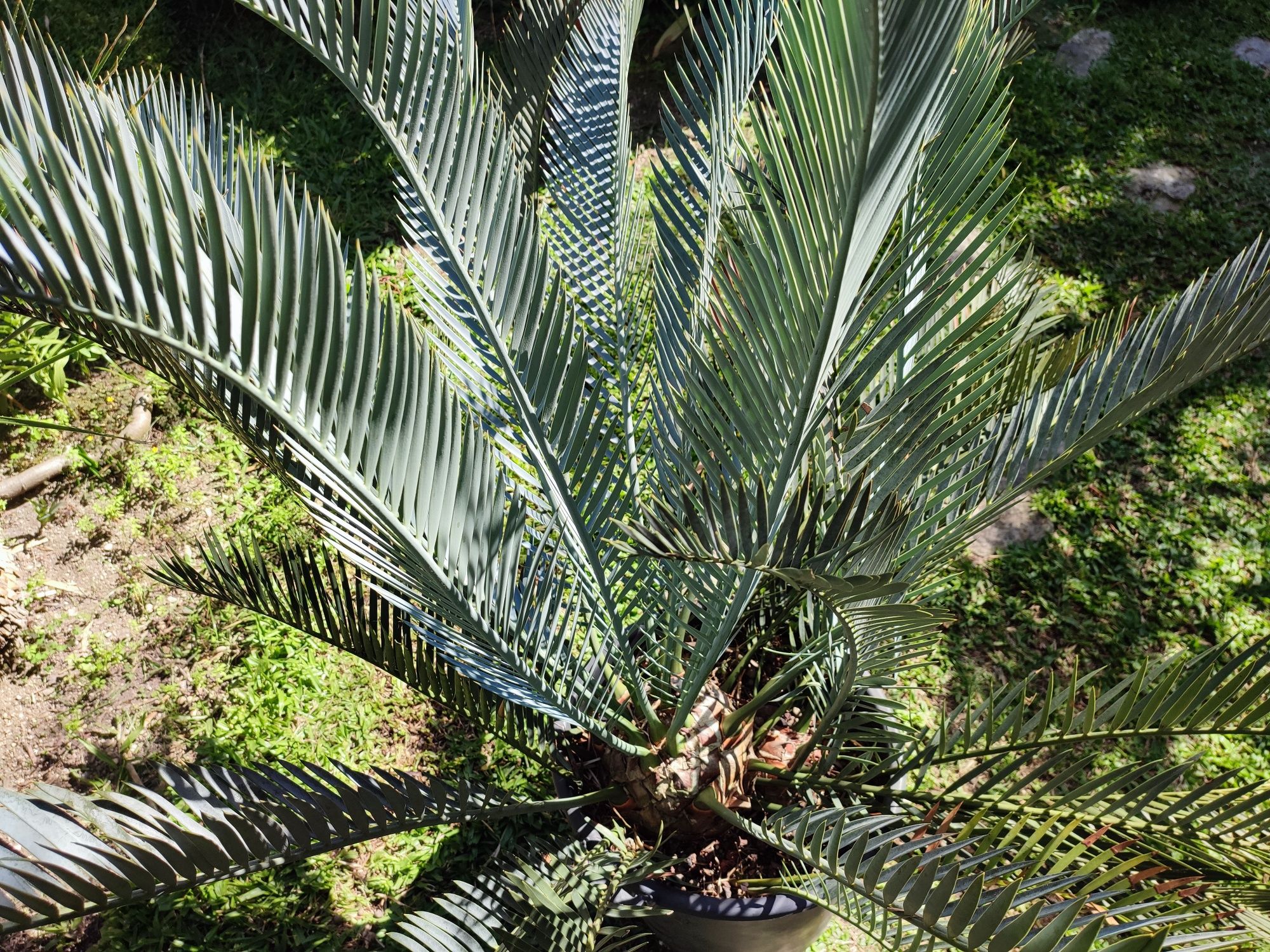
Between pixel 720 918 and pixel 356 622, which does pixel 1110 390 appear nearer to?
pixel 720 918

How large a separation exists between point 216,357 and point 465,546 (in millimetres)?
463

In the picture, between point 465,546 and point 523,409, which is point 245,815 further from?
point 523,409

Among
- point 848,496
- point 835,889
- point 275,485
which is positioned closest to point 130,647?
point 275,485

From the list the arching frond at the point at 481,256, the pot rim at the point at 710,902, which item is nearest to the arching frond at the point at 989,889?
the pot rim at the point at 710,902

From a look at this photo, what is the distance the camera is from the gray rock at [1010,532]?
2.56 meters

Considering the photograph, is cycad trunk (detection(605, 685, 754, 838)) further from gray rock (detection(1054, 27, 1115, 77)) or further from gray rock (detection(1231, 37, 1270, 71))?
gray rock (detection(1231, 37, 1270, 71))

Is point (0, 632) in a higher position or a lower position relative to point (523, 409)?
lower

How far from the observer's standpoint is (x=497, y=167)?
145cm

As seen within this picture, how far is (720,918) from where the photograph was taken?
1.46 metres

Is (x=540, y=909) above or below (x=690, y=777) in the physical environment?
below

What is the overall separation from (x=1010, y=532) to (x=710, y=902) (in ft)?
5.11

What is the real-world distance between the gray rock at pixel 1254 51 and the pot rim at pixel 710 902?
156 inches

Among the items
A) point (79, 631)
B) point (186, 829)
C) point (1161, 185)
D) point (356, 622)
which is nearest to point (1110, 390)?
point (356, 622)

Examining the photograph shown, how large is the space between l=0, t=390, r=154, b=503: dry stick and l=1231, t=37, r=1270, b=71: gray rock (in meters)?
4.30
